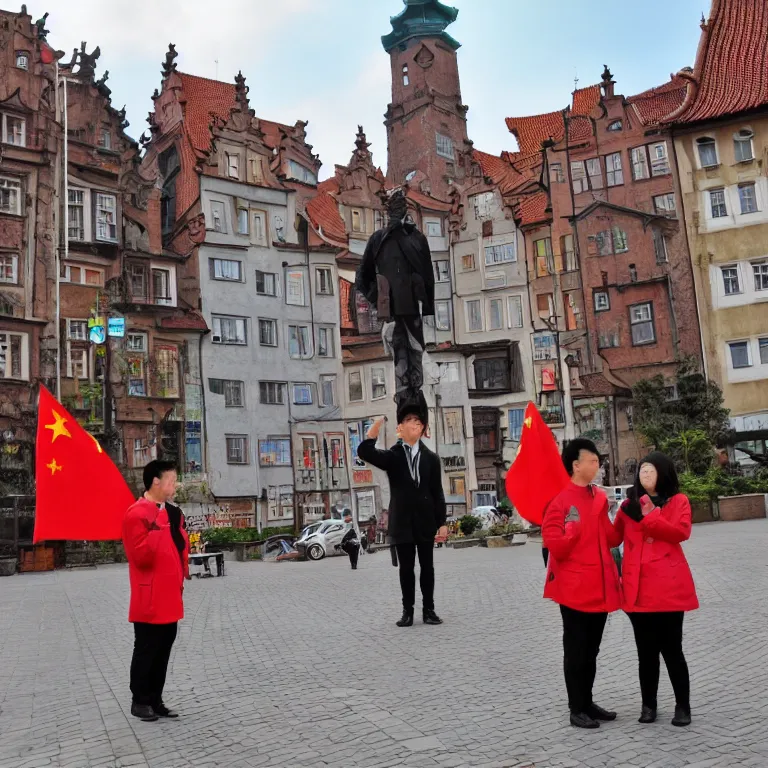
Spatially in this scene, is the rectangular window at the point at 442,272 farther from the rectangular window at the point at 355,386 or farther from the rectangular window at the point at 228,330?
the rectangular window at the point at 228,330

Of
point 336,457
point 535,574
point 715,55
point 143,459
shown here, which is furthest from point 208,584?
point 715,55

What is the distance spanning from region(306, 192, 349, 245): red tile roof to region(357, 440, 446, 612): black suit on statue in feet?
116

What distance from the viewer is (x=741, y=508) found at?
2495 centimetres

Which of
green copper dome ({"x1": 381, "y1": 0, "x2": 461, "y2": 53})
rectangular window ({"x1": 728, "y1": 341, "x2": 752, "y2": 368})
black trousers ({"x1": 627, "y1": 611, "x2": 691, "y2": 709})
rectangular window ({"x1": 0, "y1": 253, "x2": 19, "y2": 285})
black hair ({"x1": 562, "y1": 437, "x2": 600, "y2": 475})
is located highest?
green copper dome ({"x1": 381, "y1": 0, "x2": 461, "y2": 53})

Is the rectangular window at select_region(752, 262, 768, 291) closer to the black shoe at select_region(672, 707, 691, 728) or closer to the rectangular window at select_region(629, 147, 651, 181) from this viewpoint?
the rectangular window at select_region(629, 147, 651, 181)

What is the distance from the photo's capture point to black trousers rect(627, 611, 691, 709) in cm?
491

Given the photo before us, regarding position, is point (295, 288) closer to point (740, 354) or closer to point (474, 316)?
point (474, 316)

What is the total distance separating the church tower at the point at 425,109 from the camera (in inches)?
1982

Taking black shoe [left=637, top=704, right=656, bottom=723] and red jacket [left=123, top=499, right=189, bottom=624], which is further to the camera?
red jacket [left=123, top=499, right=189, bottom=624]

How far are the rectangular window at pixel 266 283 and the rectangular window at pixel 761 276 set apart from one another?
19427 mm

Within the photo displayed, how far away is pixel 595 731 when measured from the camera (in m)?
4.87

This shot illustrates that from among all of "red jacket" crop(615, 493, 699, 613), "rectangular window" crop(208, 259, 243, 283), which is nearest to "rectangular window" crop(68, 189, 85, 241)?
"rectangular window" crop(208, 259, 243, 283)

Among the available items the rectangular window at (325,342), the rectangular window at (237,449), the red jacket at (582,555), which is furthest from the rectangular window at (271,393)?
the red jacket at (582,555)

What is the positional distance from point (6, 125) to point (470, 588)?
2855 cm
